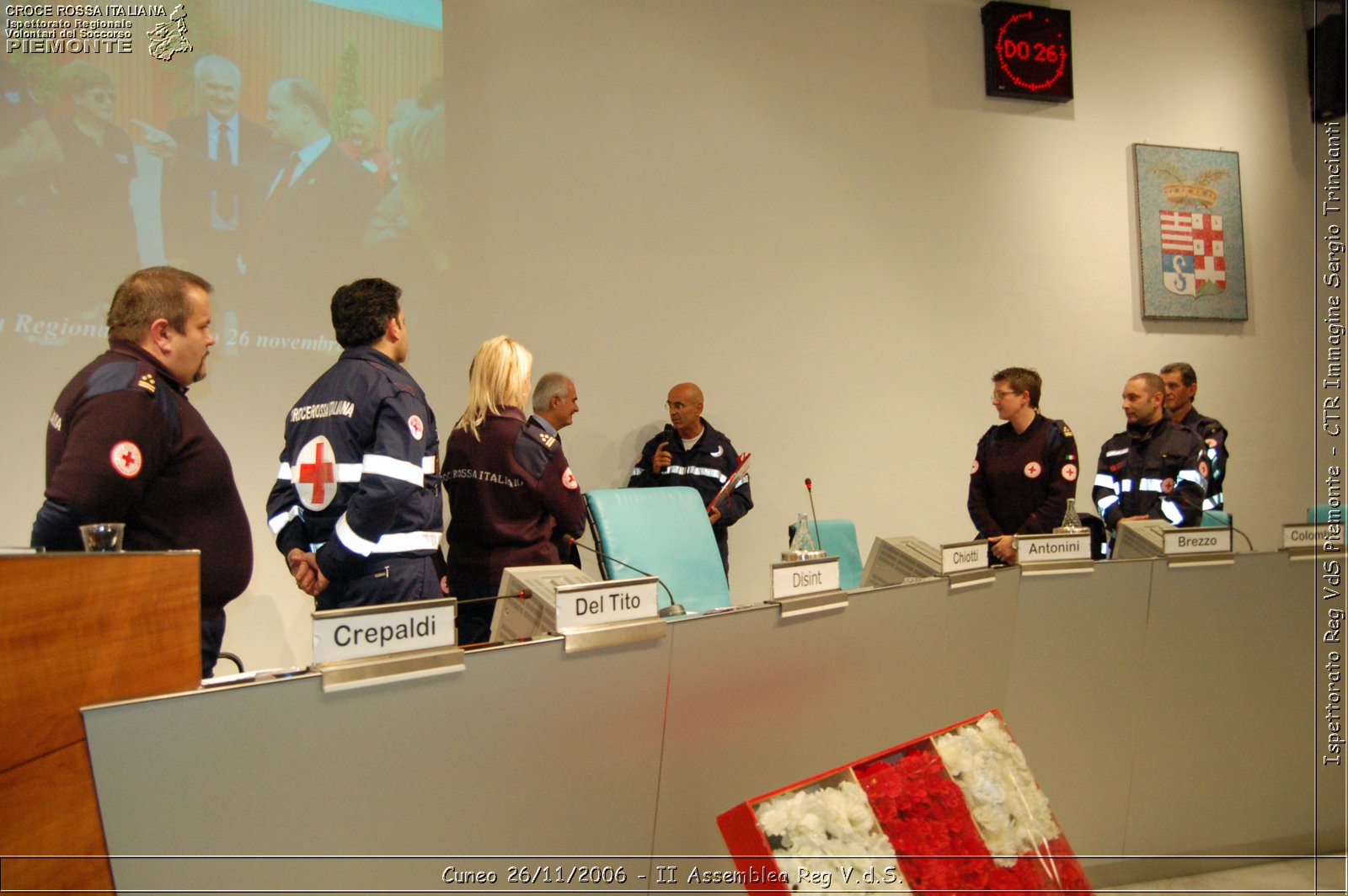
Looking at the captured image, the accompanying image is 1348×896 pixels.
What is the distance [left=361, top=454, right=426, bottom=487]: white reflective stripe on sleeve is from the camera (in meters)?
2.15

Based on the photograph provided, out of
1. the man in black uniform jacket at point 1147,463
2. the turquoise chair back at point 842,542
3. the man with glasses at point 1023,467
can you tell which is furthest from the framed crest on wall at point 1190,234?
the turquoise chair back at point 842,542

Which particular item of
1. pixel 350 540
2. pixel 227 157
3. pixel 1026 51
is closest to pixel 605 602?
pixel 350 540

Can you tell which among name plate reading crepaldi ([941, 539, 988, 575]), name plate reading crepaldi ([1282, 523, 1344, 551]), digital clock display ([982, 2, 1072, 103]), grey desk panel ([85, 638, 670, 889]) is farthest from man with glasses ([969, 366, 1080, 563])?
digital clock display ([982, 2, 1072, 103])

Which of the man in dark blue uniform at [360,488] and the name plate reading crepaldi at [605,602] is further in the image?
the man in dark blue uniform at [360,488]

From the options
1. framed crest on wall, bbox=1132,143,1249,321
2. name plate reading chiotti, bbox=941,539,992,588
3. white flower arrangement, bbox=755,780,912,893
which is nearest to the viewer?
white flower arrangement, bbox=755,780,912,893

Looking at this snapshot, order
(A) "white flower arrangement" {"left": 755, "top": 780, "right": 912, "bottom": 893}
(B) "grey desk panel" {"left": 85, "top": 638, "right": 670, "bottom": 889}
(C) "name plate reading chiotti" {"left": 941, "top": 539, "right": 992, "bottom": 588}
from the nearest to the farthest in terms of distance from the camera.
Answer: (B) "grey desk panel" {"left": 85, "top": 638, "right": 670, "bottom": 889}, (A) "white flower arrangement" {"left": 755, "top": 780, "right": 912, "bottom": 893}, (C) "name plate reading chiotti" {"left": 941, "top": 539, "right": 992, "bottom": 588}

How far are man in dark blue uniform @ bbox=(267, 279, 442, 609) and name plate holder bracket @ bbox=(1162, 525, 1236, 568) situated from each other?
1.92 metres

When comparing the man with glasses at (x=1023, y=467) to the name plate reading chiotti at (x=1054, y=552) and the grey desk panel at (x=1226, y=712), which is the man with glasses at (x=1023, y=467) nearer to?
the grey desk panel at (x=1226, y=712)

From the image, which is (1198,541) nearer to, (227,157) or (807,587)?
(807,587)

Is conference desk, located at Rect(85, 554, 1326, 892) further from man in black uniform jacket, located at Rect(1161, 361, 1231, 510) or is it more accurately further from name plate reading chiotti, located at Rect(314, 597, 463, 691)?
man in black uniform jacket, located at Rect(1161, 361, 1231, 510)

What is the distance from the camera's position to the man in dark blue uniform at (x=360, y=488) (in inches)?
84.4

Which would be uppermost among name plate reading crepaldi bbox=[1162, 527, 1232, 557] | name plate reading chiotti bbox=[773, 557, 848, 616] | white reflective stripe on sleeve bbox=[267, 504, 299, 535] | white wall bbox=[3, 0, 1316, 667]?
white wall bbox=[3, 0, 1316, 667]

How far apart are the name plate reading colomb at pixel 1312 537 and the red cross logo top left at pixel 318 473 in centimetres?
259

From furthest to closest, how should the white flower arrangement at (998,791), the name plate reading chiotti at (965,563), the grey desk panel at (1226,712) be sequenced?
1. the grey desk panel at (1226,712)
2. the name plate reading chiotti at (965,563)
3. the white flower arrangement at (998,791)
